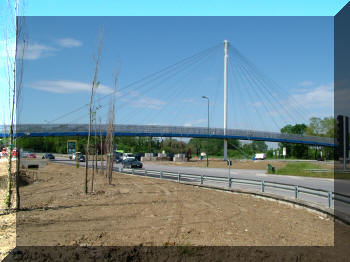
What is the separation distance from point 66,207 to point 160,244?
272 inches

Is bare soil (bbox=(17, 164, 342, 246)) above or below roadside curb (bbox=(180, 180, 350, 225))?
below

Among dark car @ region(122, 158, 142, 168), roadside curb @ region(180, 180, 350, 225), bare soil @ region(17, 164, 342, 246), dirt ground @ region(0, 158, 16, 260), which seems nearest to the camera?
dirt ground @ region(0, 158, 16, 260)

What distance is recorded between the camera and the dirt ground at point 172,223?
9.27 meters

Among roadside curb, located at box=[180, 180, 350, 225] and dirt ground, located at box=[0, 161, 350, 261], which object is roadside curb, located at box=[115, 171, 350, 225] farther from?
dirt ground, located at box=[0, 161, 350, 261]

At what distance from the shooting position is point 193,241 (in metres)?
9.24

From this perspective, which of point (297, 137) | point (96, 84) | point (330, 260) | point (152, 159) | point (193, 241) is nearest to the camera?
point (330, 260)

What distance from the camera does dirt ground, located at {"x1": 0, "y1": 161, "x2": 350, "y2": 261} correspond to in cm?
927

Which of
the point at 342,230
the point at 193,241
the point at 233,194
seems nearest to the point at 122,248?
the point at 193,241

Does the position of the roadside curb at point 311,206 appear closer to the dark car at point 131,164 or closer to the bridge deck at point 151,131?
the dark car at point 131,164

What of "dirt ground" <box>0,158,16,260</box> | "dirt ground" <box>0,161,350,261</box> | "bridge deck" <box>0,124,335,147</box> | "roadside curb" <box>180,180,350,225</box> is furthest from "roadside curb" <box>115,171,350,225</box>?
"bridge deck" <box>0,124,335,147</box>

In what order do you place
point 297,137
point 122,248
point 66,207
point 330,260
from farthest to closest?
point 297,137 → point 66,207 → point 122,248 → point 330,260

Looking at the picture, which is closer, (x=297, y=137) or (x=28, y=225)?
(x=28, y=225)

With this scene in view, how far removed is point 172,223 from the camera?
1128 centimetres

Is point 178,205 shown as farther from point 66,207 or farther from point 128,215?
point 66,207
